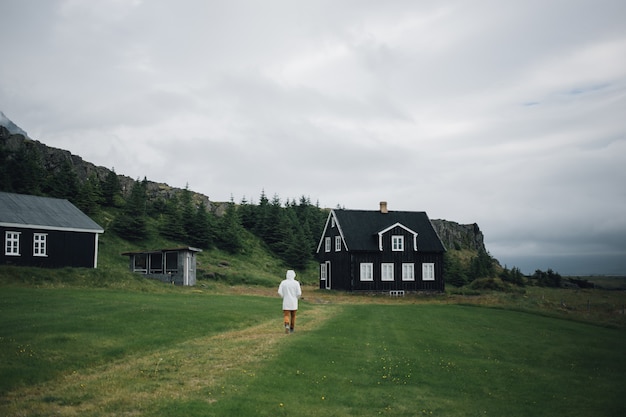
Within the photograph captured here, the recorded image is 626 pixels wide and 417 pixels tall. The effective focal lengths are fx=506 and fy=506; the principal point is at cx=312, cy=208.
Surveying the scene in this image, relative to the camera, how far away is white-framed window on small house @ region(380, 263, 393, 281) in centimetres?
5378

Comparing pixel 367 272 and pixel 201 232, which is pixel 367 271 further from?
pixel 201 232

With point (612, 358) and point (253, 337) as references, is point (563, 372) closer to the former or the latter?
point (612, 358)

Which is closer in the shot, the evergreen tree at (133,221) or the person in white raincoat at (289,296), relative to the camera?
the person in white raincoat at (289,296)

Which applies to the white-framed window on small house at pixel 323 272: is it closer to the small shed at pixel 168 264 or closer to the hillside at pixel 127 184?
the small shed at pixel 168 264

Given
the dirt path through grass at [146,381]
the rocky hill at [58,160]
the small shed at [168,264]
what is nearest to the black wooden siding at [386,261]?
the small shed at [168,264]

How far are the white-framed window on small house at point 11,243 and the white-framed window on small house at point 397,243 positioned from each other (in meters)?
35.0

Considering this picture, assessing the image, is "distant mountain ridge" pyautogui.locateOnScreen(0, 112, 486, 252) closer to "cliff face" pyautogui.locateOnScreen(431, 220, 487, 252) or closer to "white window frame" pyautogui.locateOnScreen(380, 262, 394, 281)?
"cliff face" pyautogui.locateOnScreen(431, 220, 487, 252)

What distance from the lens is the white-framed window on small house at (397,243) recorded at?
54312 mm

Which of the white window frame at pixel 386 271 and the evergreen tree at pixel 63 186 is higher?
the evergreen tree at pixel 63 186

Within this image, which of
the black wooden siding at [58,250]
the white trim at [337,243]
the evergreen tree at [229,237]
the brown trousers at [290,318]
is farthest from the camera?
the evergreen tree at [229,237]

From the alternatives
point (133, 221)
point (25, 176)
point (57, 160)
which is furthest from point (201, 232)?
point (57, 160)

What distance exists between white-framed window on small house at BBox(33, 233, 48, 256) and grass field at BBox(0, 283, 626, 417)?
14152 mm

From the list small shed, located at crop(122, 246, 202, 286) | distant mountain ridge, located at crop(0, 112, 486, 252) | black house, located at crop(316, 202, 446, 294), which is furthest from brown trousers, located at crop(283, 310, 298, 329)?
distant mountain ridge, located at crop(0, 112, 486, 252)

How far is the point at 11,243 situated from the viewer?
132 feet
